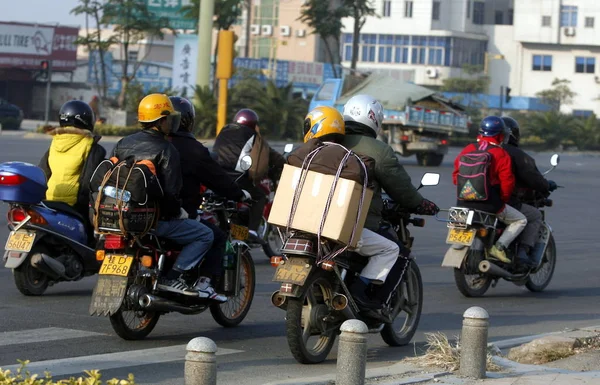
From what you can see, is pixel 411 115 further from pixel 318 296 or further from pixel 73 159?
pixel 318 296

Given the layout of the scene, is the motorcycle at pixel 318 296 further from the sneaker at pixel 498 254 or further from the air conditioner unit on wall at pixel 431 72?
the air conditioner unit on wall at pixel 431 72

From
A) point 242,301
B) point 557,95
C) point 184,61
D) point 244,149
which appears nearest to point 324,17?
point 184,61

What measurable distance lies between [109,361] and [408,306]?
2.35m

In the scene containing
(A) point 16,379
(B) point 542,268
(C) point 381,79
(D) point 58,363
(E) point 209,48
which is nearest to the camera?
(A) point 16,379

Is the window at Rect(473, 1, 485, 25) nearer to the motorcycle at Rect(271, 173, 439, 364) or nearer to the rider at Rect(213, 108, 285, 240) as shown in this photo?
the rider at Rect(213, 108, 285, 240)

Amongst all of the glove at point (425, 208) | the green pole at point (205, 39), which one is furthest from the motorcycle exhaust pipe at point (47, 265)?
the green pole at point (205, 39)

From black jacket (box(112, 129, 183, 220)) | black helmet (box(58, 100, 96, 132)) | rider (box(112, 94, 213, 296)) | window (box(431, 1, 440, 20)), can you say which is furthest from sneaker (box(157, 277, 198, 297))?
window (box(431, 1, 440, 20))

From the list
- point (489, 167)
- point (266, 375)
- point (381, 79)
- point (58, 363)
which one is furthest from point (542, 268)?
point (381, 79)

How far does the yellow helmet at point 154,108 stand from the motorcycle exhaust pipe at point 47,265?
207 centimetres

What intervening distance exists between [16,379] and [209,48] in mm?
30886

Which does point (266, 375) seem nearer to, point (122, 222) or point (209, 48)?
point (122, 222)

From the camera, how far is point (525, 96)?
9956cm

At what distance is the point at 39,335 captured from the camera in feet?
26.0

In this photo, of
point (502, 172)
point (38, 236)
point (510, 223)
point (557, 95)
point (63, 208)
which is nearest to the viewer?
point (38, 236)
